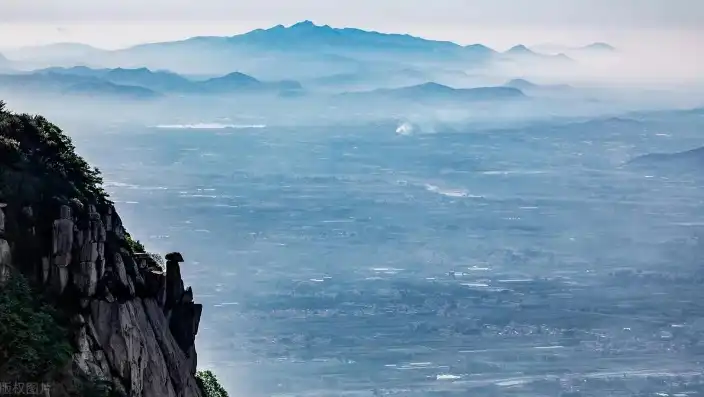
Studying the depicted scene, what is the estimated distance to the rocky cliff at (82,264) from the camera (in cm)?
1934

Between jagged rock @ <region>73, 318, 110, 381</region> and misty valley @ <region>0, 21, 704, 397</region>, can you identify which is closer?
jagged rock @ <region>73, 318, 110, 381</region>

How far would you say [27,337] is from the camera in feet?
59.5

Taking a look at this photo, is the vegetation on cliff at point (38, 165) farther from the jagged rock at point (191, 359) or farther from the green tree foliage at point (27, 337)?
the jagged rock at point (191, 359)

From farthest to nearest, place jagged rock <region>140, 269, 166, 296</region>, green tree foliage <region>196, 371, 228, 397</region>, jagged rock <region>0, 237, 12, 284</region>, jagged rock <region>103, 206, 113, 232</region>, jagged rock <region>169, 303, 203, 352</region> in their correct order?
green tree foliage <region>196, 371, 228, 397</region>, jagged rock <region>169, 303, 203, 352</region>, jagged rock <region>140, 269, 166, 296</region>, jagged rock <region>103, 206, 113, 232</region>, jagged rock <region>0, 237, 12, 284</region>

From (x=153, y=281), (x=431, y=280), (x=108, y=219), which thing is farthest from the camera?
(x=431, y=280)

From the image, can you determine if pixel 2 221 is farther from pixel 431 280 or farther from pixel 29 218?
pixel 431 280

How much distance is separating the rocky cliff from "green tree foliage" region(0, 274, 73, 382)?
0.85ft

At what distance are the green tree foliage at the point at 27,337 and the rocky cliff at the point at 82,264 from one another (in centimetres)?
26

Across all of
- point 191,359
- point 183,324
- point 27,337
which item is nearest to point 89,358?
point 27,337

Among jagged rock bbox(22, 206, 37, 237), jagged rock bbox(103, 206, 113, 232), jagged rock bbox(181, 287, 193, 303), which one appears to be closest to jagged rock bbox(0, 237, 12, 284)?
jagged rock bbox(22, 206, 37, 237)

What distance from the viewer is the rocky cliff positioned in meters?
19.3

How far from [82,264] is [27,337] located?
1881 millimetres

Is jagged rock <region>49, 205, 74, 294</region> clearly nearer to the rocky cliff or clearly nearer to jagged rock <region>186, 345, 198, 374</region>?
the rocky cliff

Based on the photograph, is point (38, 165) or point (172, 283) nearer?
point (38, 165)
